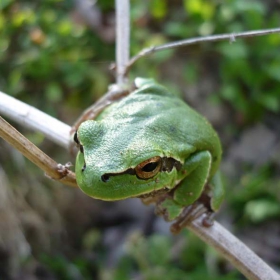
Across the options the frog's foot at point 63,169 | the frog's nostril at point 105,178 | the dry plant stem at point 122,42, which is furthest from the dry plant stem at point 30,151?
the dry plant stem at point 122,42

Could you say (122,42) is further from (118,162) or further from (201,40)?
(118,162)

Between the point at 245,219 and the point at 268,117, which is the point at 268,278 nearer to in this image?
the point at 245,219

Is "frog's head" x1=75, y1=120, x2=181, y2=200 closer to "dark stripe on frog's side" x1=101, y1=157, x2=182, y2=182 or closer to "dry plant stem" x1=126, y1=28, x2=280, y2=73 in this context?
"dark stripe on frog's side" x1=101, y1=157, x2=182, y2=182

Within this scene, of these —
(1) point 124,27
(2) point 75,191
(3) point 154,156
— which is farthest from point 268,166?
(3) point 154,156

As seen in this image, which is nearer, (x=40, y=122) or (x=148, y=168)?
(x=148, y=168)

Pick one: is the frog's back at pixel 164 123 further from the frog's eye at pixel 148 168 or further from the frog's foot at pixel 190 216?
the frog's foot at pixel 190 216

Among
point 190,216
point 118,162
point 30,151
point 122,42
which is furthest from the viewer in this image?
point 122,42

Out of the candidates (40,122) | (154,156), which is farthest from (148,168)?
(40,122)

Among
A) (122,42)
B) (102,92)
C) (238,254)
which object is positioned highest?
(122,42)
